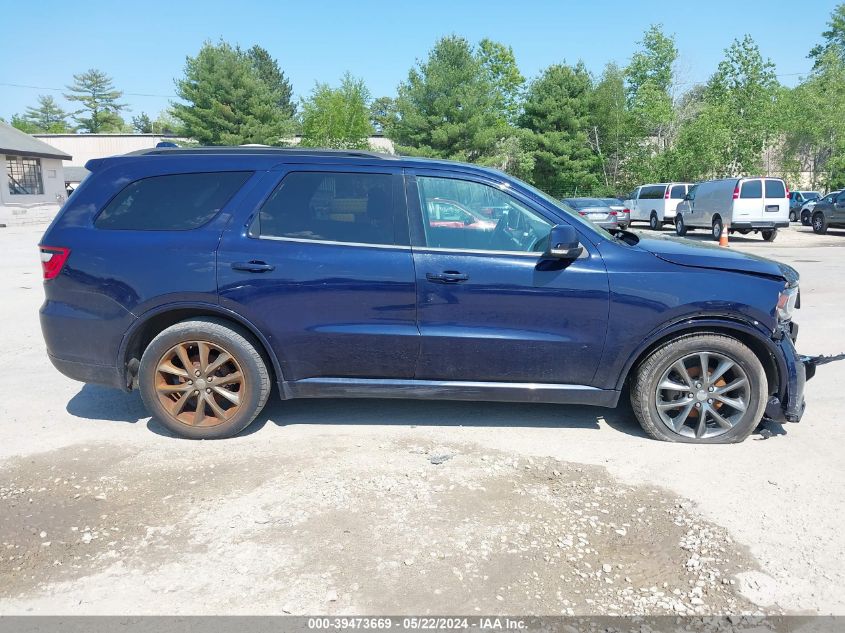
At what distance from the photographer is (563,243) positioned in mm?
4145

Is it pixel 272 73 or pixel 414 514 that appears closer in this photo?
pixel 414 514

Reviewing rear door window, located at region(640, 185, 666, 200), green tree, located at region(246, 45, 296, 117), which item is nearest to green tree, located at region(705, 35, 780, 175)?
rear door window, located at region(640, 185, 666, 200)

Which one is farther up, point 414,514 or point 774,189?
point 774,189

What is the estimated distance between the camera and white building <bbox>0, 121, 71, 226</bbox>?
34906 millimetres

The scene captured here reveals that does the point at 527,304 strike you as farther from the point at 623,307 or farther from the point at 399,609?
the point at 399,609

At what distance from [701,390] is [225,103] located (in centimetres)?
4639

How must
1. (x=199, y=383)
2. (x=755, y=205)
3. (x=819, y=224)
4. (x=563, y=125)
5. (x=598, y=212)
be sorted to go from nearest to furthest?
(x=199, y=383)
(x=755, y=205)
(x=598, y=212)
(x=819, y=224)
(x=563, y=125)

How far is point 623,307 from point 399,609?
2.40 m

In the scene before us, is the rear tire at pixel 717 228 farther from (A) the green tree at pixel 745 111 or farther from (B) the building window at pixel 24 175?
(B) the building window at pixel 24 175

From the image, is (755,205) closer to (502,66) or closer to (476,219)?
(476,219)

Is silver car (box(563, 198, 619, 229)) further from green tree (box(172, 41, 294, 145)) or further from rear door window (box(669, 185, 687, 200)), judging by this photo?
green tree (box(172, 41, 294, 145))

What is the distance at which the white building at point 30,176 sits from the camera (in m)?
34.9

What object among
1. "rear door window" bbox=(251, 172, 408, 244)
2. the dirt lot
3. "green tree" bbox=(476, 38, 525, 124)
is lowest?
the dirt lot

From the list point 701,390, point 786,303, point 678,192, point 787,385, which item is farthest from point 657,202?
point 701,390
